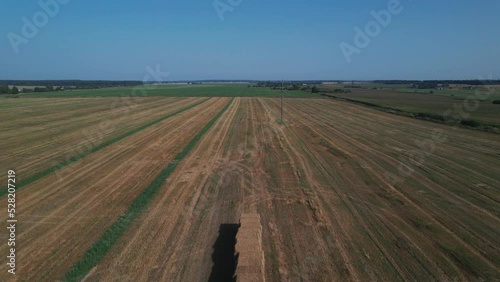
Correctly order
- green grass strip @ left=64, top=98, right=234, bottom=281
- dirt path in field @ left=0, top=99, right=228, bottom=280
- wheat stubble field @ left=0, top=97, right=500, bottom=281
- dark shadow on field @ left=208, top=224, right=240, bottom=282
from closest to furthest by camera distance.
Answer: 1. dark shadow on field @ left=208, top=224, right=240, bottom=282
2. green grass strip @ left=64, top=98, right=234, bottom=281
3. wheat stubble field @ left=0, top=97, right=500, bottom=281
4. dirt path in field @ left=0, top=99, right=228, bottom=280

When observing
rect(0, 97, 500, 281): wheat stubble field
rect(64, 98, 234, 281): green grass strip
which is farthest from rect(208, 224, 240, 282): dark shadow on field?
rect(64, 98, 234, 281): green grass strip

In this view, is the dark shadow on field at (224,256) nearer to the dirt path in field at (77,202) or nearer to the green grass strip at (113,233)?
the green grass strip at (113,233)

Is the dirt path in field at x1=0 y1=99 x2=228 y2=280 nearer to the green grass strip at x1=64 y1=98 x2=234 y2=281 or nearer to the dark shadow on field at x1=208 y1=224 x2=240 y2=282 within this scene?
the green grass strip at x1=64 y1=98 x2=234 y2=281

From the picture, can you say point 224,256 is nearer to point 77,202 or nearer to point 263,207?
point 263,207

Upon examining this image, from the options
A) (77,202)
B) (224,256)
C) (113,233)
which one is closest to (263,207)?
(224,256)

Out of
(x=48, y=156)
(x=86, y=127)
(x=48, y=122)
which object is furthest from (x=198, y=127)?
(x=48, y=122)

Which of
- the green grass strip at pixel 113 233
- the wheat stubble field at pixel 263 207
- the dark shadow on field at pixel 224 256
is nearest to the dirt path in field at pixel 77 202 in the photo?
the wheat stubble field at pixel 263 207
